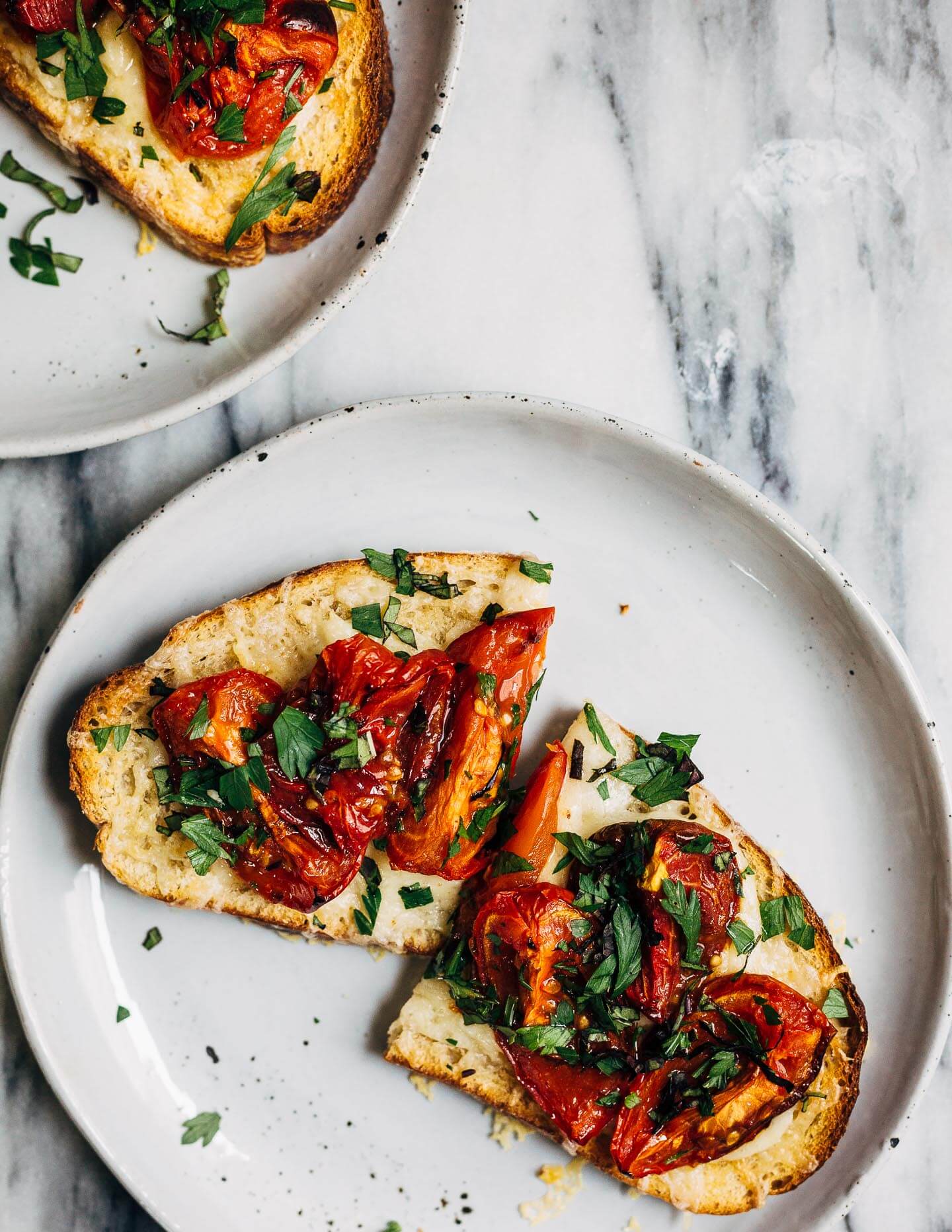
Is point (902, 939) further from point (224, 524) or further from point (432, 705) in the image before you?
point (224, 524)

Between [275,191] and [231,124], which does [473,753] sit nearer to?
[275,191]

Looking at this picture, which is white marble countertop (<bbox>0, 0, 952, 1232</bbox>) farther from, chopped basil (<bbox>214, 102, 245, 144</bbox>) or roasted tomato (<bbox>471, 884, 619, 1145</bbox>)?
roasted tomato (<bbox>471, 884, 619, 1145</bbox>)

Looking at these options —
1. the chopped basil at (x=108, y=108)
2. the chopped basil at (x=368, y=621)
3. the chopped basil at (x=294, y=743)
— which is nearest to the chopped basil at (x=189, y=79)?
the chopped basil at (x=108, y=108)

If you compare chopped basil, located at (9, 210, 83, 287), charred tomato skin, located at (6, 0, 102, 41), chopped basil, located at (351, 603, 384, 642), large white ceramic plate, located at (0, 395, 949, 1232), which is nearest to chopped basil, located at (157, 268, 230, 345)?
chopped basil, located at (9, 210, 83, 287)

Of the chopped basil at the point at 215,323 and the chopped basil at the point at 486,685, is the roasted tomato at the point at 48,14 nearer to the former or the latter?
the chopped basil at the point at 215,323

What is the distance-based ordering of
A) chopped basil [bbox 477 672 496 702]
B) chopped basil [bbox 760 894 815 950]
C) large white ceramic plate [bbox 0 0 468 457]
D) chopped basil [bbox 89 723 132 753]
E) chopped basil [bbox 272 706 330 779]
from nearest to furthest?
chopped basil [bbox 272 706 330 779] < chopped basil [bbox 477 672 496 702] < chopped basil [bbox 89 723 132 753] < chopped basil [bbox 760 894 815 950] < large white ceramic plate [bbox 0 0 468 457]

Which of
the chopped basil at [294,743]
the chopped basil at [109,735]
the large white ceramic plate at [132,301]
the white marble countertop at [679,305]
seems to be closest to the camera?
the chopped basil at [294,743]
